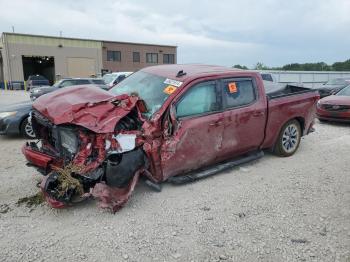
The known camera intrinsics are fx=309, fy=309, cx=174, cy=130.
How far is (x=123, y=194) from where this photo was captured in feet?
12.5

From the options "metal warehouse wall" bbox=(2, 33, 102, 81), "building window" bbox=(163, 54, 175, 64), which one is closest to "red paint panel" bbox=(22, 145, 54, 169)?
"metal warehouse wall" bbox=(2, 33, 102, 81)

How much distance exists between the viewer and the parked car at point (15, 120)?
6.74 meters

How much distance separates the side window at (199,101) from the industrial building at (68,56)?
29.2 meters

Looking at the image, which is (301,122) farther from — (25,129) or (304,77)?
(304,77)

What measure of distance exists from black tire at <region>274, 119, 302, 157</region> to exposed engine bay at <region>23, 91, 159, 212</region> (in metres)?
2.90

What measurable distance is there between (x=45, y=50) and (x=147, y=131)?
126 feet

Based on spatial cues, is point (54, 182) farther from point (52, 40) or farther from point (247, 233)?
point (52, 40)

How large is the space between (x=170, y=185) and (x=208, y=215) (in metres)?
0.93

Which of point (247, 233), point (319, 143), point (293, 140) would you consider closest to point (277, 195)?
point (247, 233)

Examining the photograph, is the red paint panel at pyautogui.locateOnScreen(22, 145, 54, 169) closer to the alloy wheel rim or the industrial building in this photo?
the alloy wheel rim

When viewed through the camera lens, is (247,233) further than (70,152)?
No

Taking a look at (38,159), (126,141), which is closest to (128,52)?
(38,159)

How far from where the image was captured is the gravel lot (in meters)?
3.06

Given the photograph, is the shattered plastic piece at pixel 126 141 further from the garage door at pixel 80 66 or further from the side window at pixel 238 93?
the garage door at pixel 80 66
